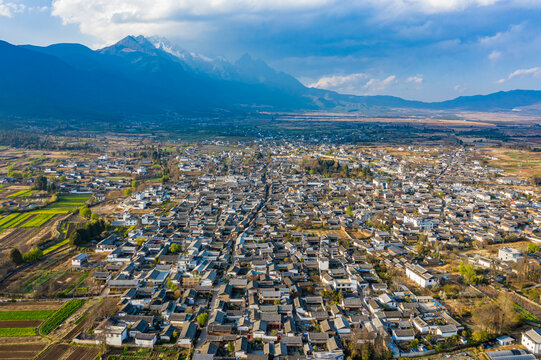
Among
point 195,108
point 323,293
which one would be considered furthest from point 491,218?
point 195,108

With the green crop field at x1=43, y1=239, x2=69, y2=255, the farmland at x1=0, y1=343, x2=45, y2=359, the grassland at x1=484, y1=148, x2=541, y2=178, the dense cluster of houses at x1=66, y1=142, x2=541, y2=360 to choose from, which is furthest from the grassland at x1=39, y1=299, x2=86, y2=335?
the grassland at x1=484, y1=148, x2=541, y2=178

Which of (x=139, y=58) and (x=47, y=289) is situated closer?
(x=47, y=289)

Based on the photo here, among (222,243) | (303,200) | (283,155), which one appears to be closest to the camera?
(222,243)

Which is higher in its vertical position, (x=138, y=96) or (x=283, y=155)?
(x=138, y=96)

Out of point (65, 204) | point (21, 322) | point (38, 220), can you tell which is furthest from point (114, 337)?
point (65, 204)

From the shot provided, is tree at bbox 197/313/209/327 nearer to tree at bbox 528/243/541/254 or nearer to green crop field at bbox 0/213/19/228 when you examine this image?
green crop field at bbox 0/213/19/228

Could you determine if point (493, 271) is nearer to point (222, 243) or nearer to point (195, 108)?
point (222, 243)
